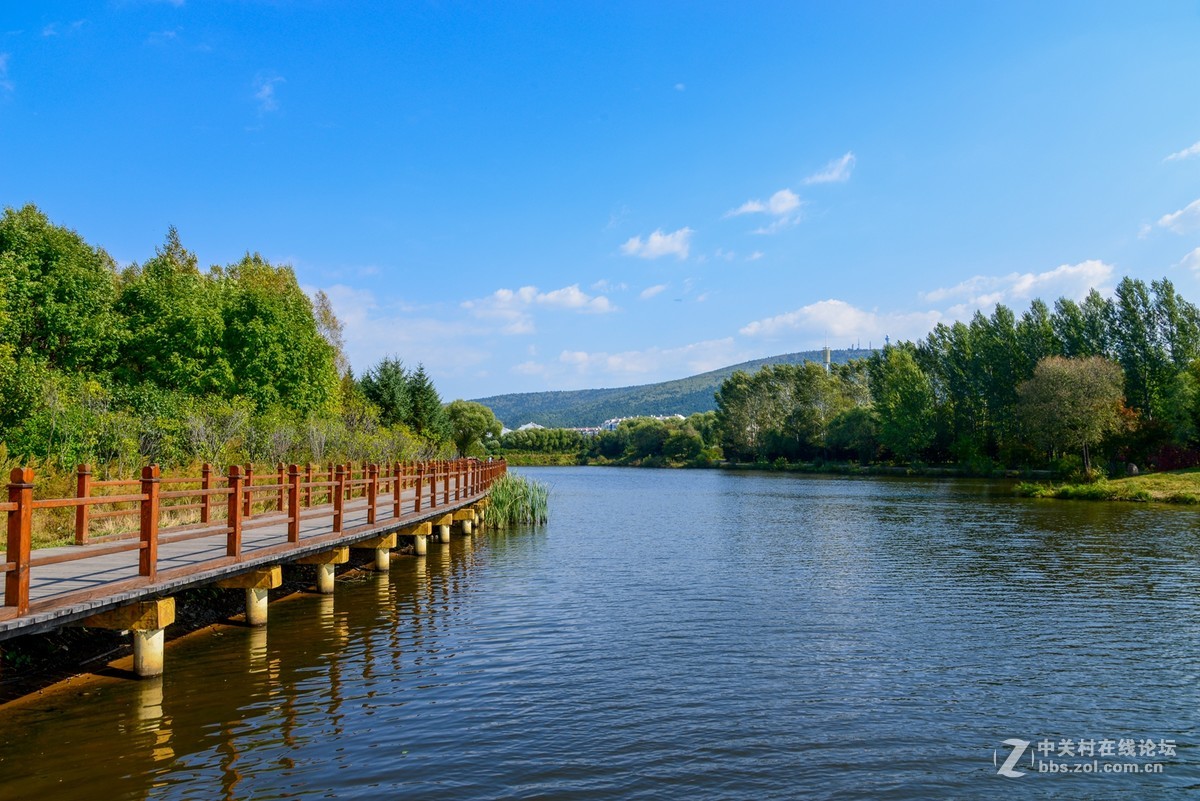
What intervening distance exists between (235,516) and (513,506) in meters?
20.9

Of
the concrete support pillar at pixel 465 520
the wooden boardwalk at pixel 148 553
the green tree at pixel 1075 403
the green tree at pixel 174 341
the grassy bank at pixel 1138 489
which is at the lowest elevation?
the grassy bank at pixel 1138 489

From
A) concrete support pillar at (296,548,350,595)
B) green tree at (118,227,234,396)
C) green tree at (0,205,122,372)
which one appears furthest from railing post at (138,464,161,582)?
green tree at (118,227,234,396)

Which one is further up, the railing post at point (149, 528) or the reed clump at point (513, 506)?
the railing post at point (149, 528)

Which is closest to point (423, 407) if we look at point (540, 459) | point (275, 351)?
point (275, 351)

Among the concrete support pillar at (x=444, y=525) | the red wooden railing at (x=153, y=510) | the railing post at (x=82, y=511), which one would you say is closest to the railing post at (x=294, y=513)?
the red wooden railing at (x=153, y=510)

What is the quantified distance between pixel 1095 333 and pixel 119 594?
7059 centimetres

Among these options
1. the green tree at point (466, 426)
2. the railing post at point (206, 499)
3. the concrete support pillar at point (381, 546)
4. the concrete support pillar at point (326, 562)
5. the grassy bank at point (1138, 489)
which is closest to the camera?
the concrete support pillar at point (326, 562)

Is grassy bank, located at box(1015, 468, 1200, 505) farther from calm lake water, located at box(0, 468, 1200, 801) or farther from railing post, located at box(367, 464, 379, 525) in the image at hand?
railing post, located at box(367, 464, 379, 525)

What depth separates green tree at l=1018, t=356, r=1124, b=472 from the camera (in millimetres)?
49438

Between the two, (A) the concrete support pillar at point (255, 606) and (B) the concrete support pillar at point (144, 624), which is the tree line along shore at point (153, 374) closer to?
(A) the concrete support pillar at point (255, 606)

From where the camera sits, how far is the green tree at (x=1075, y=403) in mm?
49438

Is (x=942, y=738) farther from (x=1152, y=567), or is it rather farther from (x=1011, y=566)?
(x=1152, y=567)

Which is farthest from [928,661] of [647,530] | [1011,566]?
[647,530]

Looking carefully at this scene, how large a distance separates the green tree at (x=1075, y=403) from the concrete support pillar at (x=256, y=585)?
5073cm
